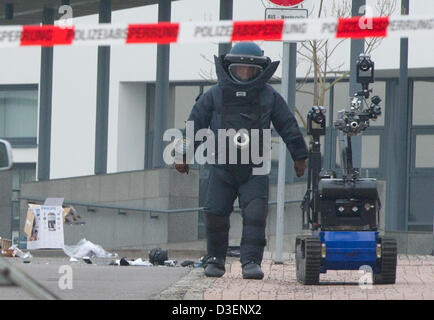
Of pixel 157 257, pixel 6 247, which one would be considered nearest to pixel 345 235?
pixel 157 257

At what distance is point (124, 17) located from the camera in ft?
104

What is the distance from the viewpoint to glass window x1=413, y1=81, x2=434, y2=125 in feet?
92.4

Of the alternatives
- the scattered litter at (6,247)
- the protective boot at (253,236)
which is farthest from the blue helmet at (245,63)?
the scattered litter at (6,247)

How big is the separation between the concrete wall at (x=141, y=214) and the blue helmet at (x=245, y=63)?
10.9 m

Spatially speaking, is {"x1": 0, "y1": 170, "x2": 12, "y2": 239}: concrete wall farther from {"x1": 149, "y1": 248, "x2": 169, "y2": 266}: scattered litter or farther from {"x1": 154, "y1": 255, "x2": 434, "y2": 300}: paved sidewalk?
{"x1": 154, "y1": 255, "x2": 434, "y2": 300}: paved sidewalk

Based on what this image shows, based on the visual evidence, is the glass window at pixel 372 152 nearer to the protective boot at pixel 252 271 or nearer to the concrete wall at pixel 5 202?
the concrete wall at pixel 5 202

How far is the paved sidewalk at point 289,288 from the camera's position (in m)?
8.88

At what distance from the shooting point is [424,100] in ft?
92.5

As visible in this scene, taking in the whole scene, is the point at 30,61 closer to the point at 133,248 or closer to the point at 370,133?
the point at 370,133

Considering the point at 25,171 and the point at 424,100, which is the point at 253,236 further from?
the point at 25,171

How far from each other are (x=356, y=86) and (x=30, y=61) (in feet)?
54.8

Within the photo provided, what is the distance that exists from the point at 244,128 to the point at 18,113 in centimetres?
2617

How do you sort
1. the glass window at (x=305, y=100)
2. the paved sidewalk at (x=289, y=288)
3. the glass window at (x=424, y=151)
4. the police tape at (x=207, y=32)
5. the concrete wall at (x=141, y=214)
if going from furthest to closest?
the glass window at (x=305, y=100), the glass window at (x=424, y=151), the concrete wall at (x=141, y=214), the police tape at (x=207, y=32), the paved sidewalk at (x=289, y=288)

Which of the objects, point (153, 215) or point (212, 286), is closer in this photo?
point (212, 286)
